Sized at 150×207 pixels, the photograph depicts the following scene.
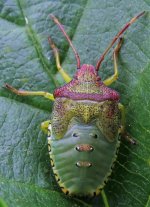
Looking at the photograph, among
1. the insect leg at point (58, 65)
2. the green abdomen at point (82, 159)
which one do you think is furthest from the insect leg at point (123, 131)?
the insect leg at point (58, 65)

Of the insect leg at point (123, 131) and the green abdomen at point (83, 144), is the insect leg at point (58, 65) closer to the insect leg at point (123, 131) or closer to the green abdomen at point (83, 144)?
the green abdomen at point (83, 144)

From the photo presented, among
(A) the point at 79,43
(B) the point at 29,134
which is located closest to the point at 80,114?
(B) the point at 29,134

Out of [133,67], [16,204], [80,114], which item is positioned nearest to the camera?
[16,204]

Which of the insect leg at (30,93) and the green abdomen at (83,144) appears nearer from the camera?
the green abdomen at (83,144)

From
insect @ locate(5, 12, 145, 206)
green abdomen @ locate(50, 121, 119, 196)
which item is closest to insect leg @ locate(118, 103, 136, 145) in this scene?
insect @ locate(5, 12, 145, 206)

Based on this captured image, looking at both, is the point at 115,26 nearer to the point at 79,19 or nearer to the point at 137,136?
the point at 79,19

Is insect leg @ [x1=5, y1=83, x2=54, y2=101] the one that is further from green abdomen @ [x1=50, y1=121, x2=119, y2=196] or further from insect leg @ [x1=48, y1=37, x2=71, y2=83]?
green abdomen @ [x1=50, y1=121, x2=119, y2=196]
